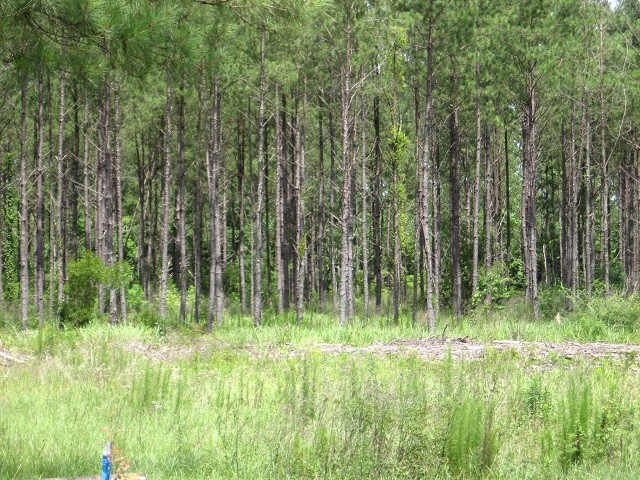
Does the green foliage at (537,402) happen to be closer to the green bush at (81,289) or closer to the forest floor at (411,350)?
the forest floor at (411,350)

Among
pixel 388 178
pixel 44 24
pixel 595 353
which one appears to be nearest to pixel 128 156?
pixel 388 178

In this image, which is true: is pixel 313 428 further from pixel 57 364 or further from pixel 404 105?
pixel 404 105

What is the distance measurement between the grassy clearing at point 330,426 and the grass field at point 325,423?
2 centimetres

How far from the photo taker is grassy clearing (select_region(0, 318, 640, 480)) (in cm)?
589

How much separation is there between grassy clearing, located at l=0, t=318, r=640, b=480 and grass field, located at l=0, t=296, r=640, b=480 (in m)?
0.02

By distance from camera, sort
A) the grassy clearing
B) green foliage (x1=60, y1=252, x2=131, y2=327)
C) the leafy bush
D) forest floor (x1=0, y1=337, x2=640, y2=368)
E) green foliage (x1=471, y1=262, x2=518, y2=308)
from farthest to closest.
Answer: green foliage (x1=471, y1=262, x2=518, y2=308) < green foliage (x1=60, y1=252, x2=131, y2=327) < the leafy bush < forest floor (x1=0, y1=337, x2=640, y2=368) < the grassy clearing

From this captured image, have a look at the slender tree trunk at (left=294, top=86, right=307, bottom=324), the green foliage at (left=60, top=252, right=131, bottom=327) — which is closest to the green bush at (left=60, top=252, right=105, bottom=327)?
the green foliage at (left=60, top=252, right=131, bottom=327)

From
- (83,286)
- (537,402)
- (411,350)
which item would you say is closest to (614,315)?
(411,350)

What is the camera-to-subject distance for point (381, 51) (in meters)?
21.4

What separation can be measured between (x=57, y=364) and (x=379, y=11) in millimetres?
14220

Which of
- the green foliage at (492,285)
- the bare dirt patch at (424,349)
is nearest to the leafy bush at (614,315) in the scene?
the bare dirt patch at (424,349)

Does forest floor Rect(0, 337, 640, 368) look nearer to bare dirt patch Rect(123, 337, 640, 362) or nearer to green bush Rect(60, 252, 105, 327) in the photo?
bare dirt patch Rect(123, 337, 640, 362)

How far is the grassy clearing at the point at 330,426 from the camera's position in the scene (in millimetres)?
5895

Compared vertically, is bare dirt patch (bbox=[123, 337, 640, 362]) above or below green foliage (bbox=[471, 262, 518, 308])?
below
